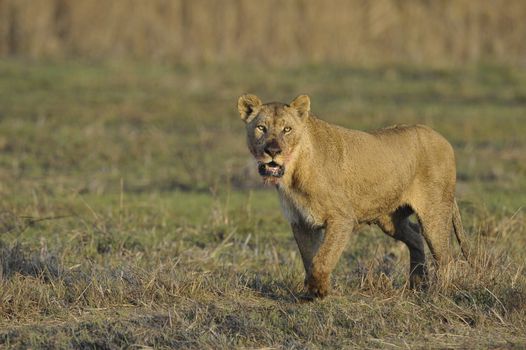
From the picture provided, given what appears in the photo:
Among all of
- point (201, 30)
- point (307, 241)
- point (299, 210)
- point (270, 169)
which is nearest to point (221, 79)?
point (201, 30)

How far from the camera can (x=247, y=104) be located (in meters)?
6.60

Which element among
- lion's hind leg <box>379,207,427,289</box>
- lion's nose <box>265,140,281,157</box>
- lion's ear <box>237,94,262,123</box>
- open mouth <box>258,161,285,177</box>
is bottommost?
lion's hind leg <box>379,207,427,289</box>

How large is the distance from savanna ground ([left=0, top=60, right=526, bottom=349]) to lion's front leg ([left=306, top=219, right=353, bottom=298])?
0.11 metres

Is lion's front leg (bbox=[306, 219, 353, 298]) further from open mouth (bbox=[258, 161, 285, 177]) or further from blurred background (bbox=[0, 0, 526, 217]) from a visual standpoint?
blurred background (bbox=[0, 0, 526, 217])

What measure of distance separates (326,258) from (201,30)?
1329 cm

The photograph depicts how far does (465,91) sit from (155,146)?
613 cm

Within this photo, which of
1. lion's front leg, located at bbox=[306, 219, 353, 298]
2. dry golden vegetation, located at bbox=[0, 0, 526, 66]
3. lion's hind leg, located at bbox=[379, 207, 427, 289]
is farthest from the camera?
dry golden vegetation, located at bbox=[0, 0, 526, 66]

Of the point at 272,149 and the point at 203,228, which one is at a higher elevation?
the point at 272,149

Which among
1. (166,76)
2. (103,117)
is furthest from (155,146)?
(166,76)

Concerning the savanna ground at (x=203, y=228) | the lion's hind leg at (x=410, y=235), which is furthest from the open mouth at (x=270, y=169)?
the lion's hind leg at (x=410, y=235)

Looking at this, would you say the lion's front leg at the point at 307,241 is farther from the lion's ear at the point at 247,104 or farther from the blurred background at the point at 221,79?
the blurred background at the point at 221,79

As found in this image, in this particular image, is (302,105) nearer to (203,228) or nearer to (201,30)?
(203,228)

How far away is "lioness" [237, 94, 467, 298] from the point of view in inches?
250

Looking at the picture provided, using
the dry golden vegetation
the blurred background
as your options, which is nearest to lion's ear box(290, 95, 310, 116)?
the blurred background
